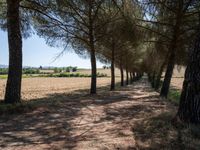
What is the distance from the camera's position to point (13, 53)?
33.1ft

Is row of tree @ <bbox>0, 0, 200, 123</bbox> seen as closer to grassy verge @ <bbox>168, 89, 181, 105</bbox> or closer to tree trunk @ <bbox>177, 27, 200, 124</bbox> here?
grassy verge @ <bbox>168, 89, 181, 105</bbox>

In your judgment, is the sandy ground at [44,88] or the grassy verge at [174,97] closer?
the grassy verge at [174,97]

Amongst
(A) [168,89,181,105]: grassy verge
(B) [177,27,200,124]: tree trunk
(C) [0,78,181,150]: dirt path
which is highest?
(B) [177,27,200,124]: tree trunk

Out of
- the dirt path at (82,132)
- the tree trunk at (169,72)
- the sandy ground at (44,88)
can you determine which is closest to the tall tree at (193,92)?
the dirt path at (82,132)

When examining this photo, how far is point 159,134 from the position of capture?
19.1 ft

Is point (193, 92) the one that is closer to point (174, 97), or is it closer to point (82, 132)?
point (82, 132)

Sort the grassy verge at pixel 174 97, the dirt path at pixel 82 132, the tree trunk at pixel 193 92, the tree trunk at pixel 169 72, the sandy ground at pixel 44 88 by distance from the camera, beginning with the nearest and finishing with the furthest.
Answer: the dirt path at pixel 82 132
the tree trunk at pixel 193 92
the grassy verge at pixel 174 97
the tree trunk at pixel 169 72
the sandy ground at pixel 44 88

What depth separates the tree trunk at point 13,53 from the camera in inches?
396

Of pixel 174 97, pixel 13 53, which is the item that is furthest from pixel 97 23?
pixel 13 53

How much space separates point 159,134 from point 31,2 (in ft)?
26.9

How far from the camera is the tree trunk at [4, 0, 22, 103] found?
10047 mm

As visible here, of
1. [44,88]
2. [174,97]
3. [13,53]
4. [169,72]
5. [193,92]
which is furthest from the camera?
[44,88]

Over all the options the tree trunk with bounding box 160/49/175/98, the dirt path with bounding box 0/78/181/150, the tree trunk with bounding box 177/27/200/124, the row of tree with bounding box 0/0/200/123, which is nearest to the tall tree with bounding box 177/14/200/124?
Answer: the tree trunk with bounding box 177/27/200/124

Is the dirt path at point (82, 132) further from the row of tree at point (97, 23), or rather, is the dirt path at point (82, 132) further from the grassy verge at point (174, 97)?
the grassy verge at point (174, 97)
